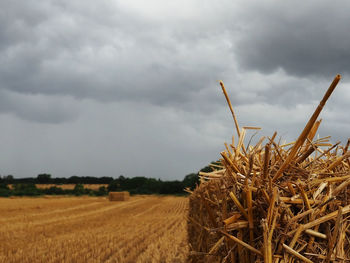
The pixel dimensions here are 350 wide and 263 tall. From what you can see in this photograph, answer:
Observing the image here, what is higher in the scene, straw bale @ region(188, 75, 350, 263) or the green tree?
straw bale @ region(188, 75, 350, 263)

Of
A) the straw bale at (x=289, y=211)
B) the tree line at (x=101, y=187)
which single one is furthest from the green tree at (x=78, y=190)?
the straw bale at (x=289, y=211)

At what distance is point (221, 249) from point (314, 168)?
1168 mm

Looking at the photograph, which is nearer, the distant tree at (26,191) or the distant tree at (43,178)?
the distant tree at (26,191)

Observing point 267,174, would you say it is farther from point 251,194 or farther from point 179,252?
point 179,252

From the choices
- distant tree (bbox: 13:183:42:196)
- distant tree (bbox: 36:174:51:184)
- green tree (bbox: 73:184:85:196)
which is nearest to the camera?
distant tree (bbox: 13:183:42:196)

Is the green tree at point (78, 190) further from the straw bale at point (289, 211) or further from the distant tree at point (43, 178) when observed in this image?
the straw bale at point (289, 211)

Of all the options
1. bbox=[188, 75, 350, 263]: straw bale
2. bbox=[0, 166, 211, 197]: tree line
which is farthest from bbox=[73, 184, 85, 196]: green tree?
bbox=[188, 75, 350, 263]: straw bale

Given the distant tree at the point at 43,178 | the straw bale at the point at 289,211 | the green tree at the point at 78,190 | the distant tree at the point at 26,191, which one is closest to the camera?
the straw bale at the point at 289,211

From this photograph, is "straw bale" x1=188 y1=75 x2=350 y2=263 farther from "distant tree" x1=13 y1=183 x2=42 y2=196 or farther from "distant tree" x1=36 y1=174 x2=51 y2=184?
"distant tree" x1=36 y1=174 x2=51 y2=184

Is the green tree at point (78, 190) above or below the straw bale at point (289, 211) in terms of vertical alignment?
below

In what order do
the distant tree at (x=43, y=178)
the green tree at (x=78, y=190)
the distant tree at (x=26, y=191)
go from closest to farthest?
the distant tree at (x=26, y=191) → the green tree at (x=78, y=190) → the distant tree at (x=43, y=178)

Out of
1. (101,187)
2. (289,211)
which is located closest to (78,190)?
(101,187)

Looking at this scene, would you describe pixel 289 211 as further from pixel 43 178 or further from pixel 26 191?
pixel 43 178

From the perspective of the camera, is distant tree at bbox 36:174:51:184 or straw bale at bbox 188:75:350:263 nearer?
straw bale at bbox 188:75:350:263
